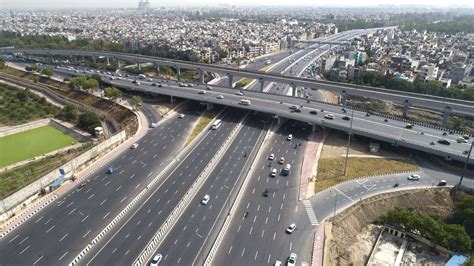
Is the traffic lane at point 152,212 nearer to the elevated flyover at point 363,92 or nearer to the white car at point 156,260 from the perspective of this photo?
the white car at point 156,260

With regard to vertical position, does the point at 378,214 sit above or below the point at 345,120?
below

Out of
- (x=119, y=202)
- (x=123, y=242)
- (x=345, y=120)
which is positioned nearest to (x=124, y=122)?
(x=119, y=202)

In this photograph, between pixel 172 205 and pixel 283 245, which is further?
pixel 172 205

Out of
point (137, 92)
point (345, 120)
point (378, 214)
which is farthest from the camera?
point (137, 92)

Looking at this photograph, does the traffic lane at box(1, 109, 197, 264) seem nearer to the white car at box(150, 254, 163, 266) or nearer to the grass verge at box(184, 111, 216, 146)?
the grass verge at box(184, 111, 216, 146)

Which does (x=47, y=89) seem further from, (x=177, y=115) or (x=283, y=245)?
(x=283, y=245)

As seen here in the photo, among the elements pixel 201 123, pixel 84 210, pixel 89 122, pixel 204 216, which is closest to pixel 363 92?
pixel 201 123

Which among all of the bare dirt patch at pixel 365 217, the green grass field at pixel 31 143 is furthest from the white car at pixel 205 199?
the green grass field at pixel 31 143
